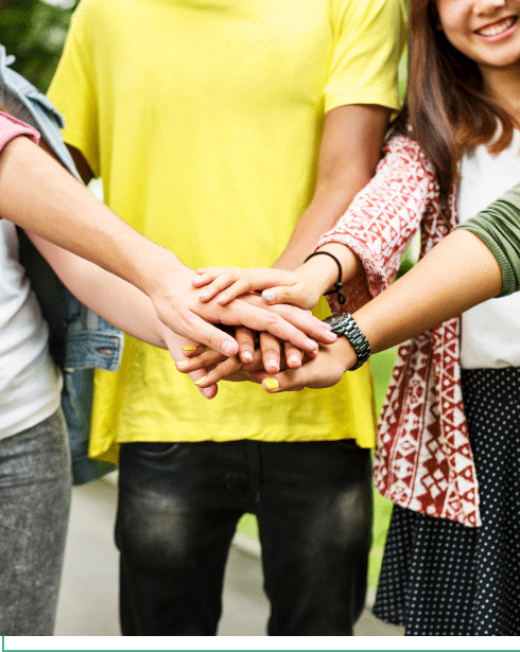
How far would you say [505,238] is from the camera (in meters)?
1.09

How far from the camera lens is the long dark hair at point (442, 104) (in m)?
1.24

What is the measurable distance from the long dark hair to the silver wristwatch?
1.07 ft

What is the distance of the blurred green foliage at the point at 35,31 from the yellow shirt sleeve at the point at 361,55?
2646 millimetres

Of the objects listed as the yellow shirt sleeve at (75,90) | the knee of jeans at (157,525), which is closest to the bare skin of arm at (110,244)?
the yellow shirt sleeve at (75,90)

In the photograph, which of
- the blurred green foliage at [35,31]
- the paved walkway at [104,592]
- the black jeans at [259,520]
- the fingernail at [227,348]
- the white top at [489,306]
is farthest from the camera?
the blurred green foliage at [35,31]

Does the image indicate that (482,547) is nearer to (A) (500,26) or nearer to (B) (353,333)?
(B) (353,333)

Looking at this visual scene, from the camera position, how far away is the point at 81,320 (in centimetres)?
133

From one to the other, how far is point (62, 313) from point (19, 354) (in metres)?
0.18

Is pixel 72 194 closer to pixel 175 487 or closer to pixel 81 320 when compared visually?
pixel 81 320

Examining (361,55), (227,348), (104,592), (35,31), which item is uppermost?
(35,31)

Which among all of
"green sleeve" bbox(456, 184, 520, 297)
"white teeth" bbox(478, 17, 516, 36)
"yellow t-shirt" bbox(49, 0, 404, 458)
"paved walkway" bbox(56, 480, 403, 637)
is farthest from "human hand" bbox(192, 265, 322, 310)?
"paved walkway" bbox(56, 480, 403, 637)

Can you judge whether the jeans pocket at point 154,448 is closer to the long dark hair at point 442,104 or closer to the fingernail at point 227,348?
the fingernail at point 227,348

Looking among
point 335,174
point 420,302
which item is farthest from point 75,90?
point 420,302

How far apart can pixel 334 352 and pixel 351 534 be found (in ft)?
1.31
